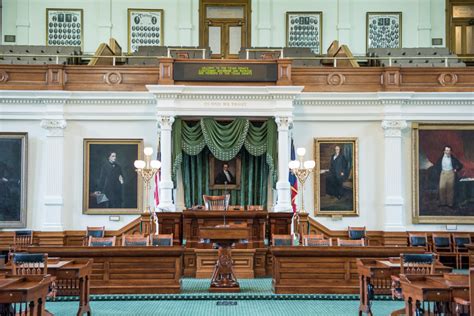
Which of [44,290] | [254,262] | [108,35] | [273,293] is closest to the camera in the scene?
[44,290]

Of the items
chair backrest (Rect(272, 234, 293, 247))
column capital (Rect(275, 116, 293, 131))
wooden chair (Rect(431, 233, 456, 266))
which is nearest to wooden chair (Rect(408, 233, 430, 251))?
wooden chair (Rect(431, 233, 456, 266))

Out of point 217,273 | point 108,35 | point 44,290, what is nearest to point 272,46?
point 108,35

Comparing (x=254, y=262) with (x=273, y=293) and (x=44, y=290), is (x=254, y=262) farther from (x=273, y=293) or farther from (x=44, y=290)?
(x=44, y=290)

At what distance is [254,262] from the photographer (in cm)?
1783

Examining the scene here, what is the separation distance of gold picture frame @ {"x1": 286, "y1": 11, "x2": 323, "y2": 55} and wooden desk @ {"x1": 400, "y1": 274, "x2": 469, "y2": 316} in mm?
17813

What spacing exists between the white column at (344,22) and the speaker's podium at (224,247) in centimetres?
1365

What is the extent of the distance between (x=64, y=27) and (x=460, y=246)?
15.6m

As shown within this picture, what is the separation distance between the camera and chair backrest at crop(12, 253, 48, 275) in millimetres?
11688

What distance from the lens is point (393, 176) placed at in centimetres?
2091

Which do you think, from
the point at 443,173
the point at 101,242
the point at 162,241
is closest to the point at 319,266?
the point at 162,241

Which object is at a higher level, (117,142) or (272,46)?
(272,46)

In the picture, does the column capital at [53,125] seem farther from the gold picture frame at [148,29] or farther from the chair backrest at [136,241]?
the gold picture frame at [148,29]

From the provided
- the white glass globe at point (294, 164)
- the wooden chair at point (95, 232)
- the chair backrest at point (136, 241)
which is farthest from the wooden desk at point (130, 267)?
the white glass globe at point (294, 164)

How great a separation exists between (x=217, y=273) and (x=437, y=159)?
8.68 m
